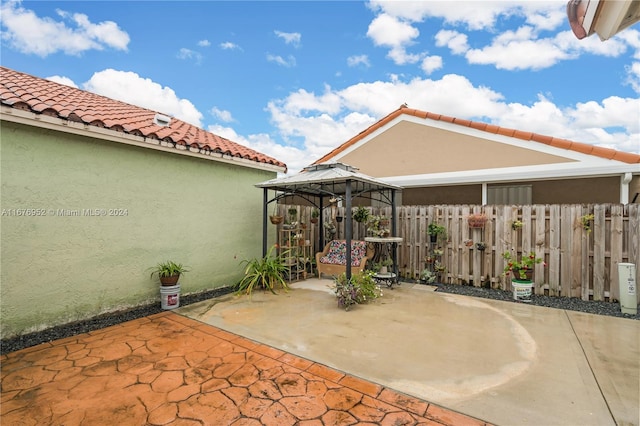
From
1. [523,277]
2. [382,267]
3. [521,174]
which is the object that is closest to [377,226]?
[382,267]

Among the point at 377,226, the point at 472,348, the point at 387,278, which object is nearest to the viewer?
the point at 472,348

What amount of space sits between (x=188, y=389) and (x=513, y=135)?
9.90m

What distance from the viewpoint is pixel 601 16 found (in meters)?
1.76

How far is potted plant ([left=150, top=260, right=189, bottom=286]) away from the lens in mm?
5548

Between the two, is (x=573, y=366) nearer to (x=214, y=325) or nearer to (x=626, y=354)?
(x=626, y=354)

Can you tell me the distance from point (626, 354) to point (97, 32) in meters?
11.6

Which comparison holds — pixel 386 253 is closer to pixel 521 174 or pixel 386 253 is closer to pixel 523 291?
pixel 523 291

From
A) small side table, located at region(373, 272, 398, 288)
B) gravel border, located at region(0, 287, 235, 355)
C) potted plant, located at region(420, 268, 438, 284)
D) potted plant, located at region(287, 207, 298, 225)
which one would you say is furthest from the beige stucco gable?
gravel border, located at region(0, 287, 235, 355)

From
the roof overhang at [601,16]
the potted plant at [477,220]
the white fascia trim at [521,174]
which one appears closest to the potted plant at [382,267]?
the potted plant at [477,220]

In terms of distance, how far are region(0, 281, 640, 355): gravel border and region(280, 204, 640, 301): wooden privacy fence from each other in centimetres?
28

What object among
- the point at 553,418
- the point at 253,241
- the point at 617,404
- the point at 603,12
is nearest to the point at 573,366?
the point at 617,404

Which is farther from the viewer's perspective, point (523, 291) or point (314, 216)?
point (314, 216)

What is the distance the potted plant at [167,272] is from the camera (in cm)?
555

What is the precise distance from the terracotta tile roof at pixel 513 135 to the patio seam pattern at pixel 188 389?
27.8 feet
